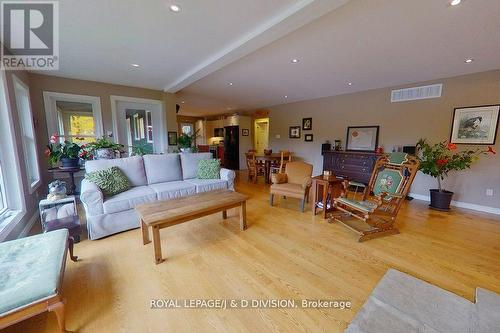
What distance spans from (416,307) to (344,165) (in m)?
3.91

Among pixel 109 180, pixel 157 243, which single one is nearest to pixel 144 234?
pixel 157 243

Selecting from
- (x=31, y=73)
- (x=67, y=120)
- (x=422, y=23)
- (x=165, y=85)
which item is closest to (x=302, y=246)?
(x=422, y=23)

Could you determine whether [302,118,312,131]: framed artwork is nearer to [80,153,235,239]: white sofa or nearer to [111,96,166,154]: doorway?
[80,153,235,239]: white sofa

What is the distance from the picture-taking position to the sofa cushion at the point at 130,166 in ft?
9.62

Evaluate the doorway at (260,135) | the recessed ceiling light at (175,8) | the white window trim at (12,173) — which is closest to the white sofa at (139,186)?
the white window trim at (12,173)

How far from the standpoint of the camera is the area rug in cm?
134

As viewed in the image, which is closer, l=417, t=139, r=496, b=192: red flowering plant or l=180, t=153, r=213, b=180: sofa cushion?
l=417, t=139, r=496, b=192: red flowering plant

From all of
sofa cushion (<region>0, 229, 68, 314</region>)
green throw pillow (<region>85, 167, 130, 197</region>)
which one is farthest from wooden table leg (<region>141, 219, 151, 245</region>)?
green throw pillow (<region>85, 167, 130, 197</region>)

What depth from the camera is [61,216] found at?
242 cm

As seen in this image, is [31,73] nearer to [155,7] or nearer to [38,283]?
[155,7]

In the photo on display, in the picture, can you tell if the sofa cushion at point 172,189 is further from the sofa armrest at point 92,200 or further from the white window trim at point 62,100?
the white window trim at point 62,100

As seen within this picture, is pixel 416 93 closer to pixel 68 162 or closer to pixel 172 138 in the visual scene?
pixel 172 138

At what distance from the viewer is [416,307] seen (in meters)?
1.50
